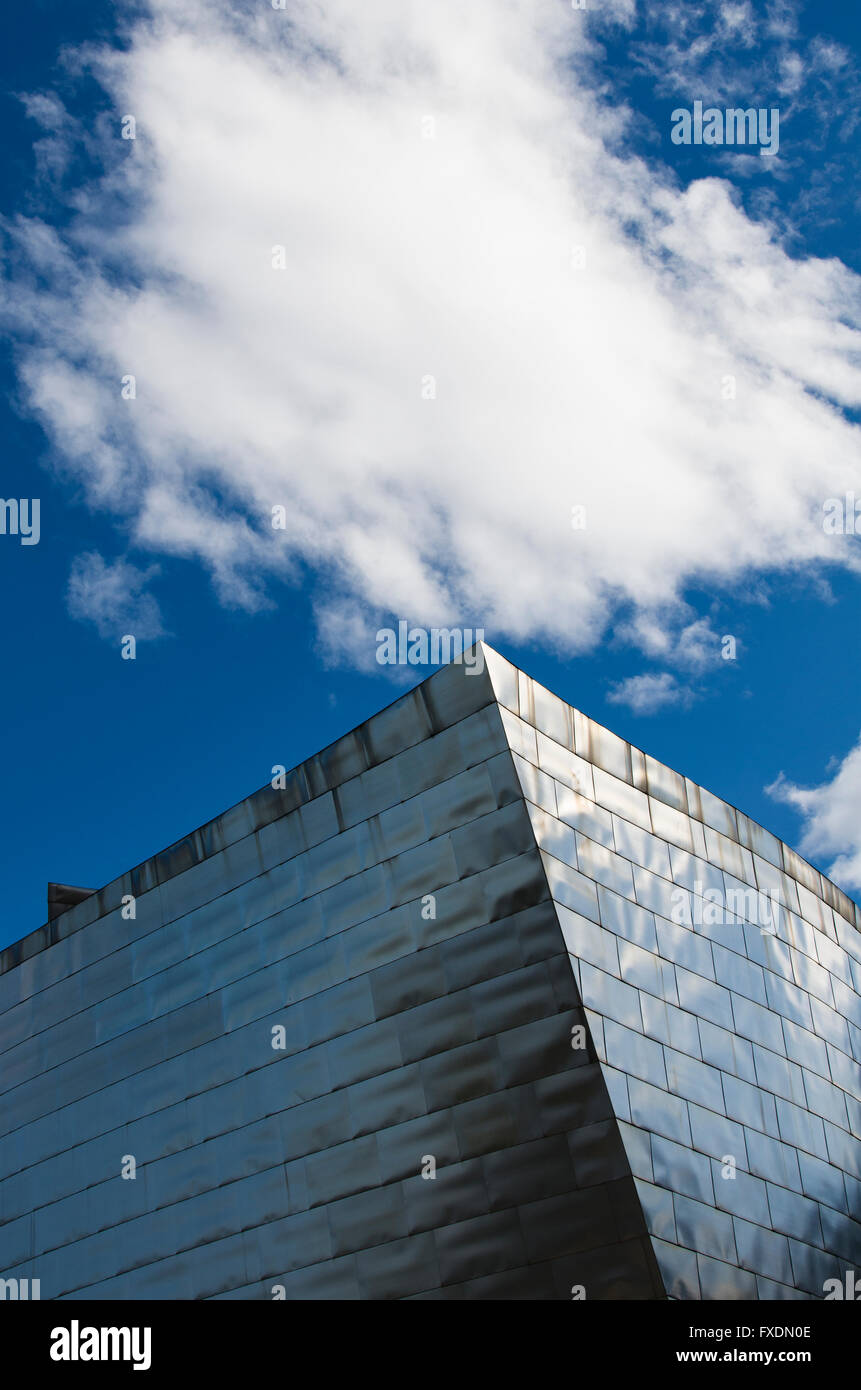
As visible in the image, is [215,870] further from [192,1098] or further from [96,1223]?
[96,1223]

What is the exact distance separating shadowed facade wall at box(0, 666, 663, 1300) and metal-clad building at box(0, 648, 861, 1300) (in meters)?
0.05

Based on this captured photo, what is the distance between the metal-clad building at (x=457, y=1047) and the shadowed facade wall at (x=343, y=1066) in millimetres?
53

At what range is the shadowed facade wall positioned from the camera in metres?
19.8

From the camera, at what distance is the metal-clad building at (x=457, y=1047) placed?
19875mm

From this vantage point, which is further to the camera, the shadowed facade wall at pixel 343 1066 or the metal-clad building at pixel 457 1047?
the metal-clad building at pixel 457 1047

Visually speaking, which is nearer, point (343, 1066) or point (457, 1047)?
point (457, 1047)

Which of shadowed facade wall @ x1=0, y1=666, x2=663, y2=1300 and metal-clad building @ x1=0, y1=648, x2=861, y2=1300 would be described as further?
metal-clad building @ x1=0, y1=648, x2=861, y2=1300

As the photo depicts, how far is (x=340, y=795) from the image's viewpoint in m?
23.7

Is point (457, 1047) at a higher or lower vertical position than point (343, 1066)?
higher

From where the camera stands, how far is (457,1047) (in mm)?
20766

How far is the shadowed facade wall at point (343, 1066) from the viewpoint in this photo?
64.8ft

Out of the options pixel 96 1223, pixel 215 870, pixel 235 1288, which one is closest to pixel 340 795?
pixel 215 870

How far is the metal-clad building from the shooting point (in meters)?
19.9

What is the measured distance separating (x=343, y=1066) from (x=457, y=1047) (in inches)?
95.4
